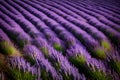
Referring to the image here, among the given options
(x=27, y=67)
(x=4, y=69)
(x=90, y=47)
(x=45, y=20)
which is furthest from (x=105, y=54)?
(x=45, y=20)

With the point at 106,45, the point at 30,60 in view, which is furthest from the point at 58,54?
the point at 106,45

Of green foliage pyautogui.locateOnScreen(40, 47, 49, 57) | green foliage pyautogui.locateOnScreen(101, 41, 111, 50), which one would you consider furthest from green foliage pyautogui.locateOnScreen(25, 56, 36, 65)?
green foliage pyautogui.locateOnScreen(101, 41, 111, 50)

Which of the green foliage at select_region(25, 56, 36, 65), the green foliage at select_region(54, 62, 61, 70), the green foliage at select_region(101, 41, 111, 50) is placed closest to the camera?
the green foliage at select_region(54, 62, 61, 70)

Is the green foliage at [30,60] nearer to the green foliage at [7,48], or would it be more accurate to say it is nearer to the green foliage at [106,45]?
the green foliage at [7,48]

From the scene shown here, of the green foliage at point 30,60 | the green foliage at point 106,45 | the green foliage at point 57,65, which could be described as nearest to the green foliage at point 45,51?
the green foliage at point 30,60

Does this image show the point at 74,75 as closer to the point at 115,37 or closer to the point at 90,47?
the point at 90,47

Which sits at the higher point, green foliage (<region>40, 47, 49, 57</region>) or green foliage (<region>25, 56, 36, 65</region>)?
green foliage (<region>25, 56, 36, 65</region>)

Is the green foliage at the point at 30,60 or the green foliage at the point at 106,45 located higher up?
the green foliage at the point at 30,60

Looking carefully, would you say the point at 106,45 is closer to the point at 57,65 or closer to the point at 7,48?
the point at 57,65

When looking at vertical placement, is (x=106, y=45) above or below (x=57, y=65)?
below

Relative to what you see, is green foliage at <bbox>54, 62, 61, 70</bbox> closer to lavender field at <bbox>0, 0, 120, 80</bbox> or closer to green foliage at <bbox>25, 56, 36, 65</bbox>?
lavender field at <bbox>0, 0, 120, 80</bbox>

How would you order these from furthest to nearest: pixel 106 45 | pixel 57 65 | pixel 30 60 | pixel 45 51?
1. pixel 106 45
2. pixel 45 51
3. pixel 30 60
4. pixel 57 65

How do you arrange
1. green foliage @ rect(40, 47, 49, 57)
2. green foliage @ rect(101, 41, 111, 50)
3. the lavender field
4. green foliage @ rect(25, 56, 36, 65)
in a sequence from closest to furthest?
the lavender field
green foliage @ rect(25, 56, 36, 65)
green foliage @ rect(40, 47, 49, 57)
green foliage @ rect(101, 41, 111, 50)

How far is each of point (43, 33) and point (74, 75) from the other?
1.68 metres
